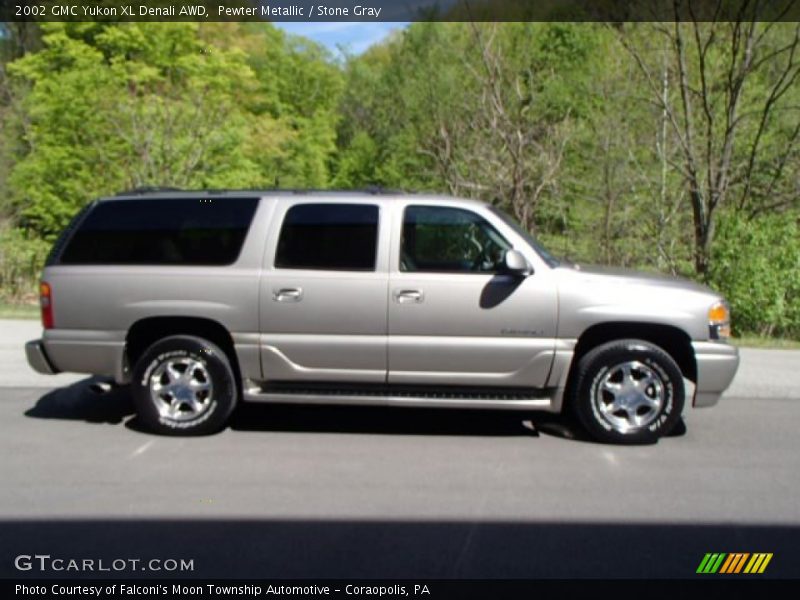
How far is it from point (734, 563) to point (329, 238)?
367cm

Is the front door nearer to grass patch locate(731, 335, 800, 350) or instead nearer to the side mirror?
the side mirror

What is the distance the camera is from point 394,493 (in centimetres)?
511

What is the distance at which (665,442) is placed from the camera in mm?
6383

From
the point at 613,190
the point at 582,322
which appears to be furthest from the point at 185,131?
the point at 582,322

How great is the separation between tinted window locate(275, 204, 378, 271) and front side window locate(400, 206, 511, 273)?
288mm

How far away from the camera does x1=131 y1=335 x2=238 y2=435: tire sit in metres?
6.36

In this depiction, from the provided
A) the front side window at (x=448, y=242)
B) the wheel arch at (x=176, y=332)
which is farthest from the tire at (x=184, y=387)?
the front side window at (x=448, y=242)

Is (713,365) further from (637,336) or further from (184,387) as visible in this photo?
(184,387)

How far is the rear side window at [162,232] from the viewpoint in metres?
6.42

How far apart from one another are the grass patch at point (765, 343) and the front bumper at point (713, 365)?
4801mm

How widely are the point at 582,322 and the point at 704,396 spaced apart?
1117mm

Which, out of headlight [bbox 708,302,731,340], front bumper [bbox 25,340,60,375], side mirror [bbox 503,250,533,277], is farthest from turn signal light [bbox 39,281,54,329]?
headlight [bbox 708,302,731,340]

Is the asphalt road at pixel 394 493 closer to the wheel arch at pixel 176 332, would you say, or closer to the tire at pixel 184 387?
the tire at pixel 184 387

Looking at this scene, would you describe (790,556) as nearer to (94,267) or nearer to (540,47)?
(94,267)
